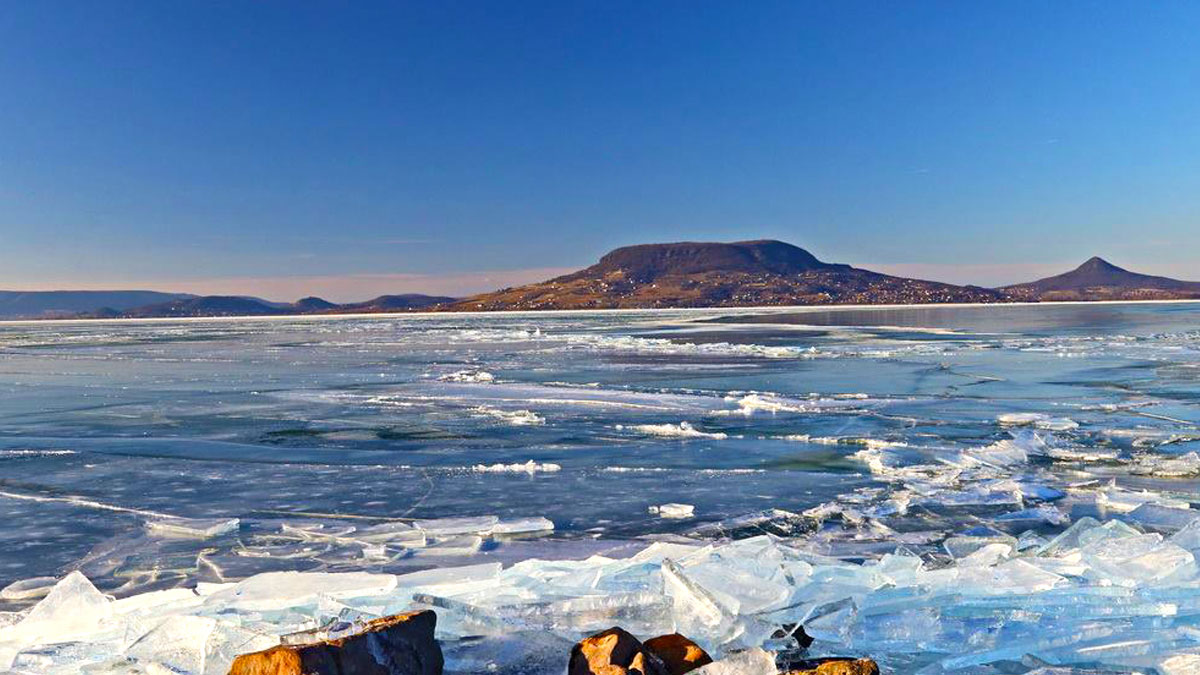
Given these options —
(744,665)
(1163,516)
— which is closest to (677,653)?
(744,665)

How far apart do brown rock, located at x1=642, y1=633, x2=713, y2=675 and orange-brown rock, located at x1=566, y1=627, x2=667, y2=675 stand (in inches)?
2.3

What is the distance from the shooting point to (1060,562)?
4422mm

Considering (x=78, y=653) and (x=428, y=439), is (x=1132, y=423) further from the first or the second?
(x=78, y=653)

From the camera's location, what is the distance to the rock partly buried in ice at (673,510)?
5.99m

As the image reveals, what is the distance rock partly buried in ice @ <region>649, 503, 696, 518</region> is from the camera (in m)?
5.99

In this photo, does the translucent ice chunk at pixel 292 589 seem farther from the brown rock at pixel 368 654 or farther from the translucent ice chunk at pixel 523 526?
the translucent ice chunk at pixel 523 526

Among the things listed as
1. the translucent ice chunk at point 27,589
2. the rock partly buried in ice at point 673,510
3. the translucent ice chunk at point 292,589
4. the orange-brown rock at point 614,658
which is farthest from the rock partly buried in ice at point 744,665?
the translucent ice chunk at point 27,589

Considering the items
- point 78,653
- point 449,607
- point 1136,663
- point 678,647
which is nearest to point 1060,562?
point 1136,663

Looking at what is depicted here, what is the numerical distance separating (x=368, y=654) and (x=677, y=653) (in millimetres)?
1047

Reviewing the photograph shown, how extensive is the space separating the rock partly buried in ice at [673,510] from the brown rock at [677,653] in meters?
2.61

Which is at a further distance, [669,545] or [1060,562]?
[669,545]

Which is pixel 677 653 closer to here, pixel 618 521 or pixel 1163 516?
pixel 618 521

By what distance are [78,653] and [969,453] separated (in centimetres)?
674

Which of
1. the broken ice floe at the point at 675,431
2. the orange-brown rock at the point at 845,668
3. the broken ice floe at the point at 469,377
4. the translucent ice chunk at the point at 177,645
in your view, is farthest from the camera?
the broken ice floe at the point at 469,377
